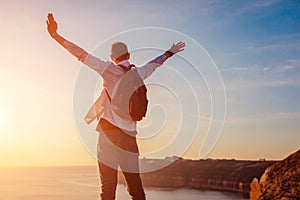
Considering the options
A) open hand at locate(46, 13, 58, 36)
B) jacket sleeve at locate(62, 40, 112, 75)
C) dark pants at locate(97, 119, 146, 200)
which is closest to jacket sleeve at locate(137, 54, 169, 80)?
jacket sleeve at locate(62, 40, 112, 75)

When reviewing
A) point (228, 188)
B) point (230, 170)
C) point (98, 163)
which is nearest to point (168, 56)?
point (98, 163)

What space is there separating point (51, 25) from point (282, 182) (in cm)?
340

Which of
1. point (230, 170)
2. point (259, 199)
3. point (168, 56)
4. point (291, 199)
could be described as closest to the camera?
point (291, 199)

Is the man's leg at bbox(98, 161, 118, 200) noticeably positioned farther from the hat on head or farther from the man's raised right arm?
the hat on head

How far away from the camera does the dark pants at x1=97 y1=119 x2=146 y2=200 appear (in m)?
4.81

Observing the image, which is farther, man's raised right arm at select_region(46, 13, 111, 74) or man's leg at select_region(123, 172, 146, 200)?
man's leg at select_region(123, 172, 146, 200)

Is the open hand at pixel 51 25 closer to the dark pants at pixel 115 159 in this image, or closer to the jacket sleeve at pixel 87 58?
the jacket sleeve at pixel 87 58

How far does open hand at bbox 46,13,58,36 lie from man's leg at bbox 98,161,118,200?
174cm

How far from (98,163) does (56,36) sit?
1.67 metres

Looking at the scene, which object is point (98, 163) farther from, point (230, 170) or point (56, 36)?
point (230, 170)

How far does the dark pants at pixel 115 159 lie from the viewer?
15.8 feet

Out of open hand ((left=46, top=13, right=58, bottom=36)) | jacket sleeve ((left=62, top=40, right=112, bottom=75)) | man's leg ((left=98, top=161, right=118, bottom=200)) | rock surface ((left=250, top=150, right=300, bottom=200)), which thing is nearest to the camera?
rock surface ((left=250, top=150, right=300, bottom=200))

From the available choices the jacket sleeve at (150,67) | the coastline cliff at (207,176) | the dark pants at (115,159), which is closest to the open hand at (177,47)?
the jacket sleeve at (150,67)

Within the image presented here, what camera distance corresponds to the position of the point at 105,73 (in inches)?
191
